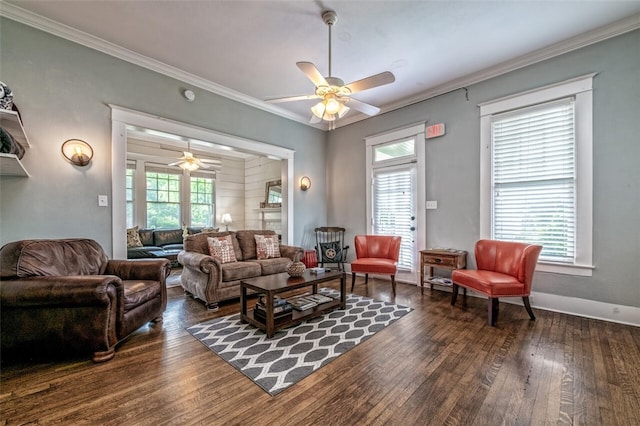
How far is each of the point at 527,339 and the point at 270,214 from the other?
19.0 ft

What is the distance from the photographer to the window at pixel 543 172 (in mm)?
3012

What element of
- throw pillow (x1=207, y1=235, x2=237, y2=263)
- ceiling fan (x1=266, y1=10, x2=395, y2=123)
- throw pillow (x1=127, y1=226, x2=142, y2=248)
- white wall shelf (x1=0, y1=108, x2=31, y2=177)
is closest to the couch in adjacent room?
throw pillow (x1=127, y1=226, x2=142, y2=248)

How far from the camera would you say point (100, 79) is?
3.15 metres

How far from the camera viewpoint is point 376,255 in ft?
14.4

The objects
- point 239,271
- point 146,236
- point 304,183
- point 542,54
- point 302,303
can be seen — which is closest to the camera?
point 302,303

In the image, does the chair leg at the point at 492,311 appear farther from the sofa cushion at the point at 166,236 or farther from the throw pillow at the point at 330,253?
the sofa cushion at the point at 166,236

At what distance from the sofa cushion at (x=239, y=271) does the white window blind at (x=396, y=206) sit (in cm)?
240

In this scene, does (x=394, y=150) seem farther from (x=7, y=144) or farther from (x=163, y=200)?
(x=163, y=200)

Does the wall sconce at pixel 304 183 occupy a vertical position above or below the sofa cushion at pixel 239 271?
above

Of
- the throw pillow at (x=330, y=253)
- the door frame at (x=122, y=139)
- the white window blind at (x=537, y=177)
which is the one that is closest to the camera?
the white window blind at (x=537, y=177)

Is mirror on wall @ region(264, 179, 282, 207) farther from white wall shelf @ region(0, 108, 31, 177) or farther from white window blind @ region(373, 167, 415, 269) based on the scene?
white wall shelf @ region(0, 108, 31, 177)

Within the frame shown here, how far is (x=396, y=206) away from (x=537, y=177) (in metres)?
1.99

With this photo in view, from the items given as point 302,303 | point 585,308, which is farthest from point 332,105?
point 585,308

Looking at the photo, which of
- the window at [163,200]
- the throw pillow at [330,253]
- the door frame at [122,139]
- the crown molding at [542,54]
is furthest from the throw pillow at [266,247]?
the window at [163,200]
